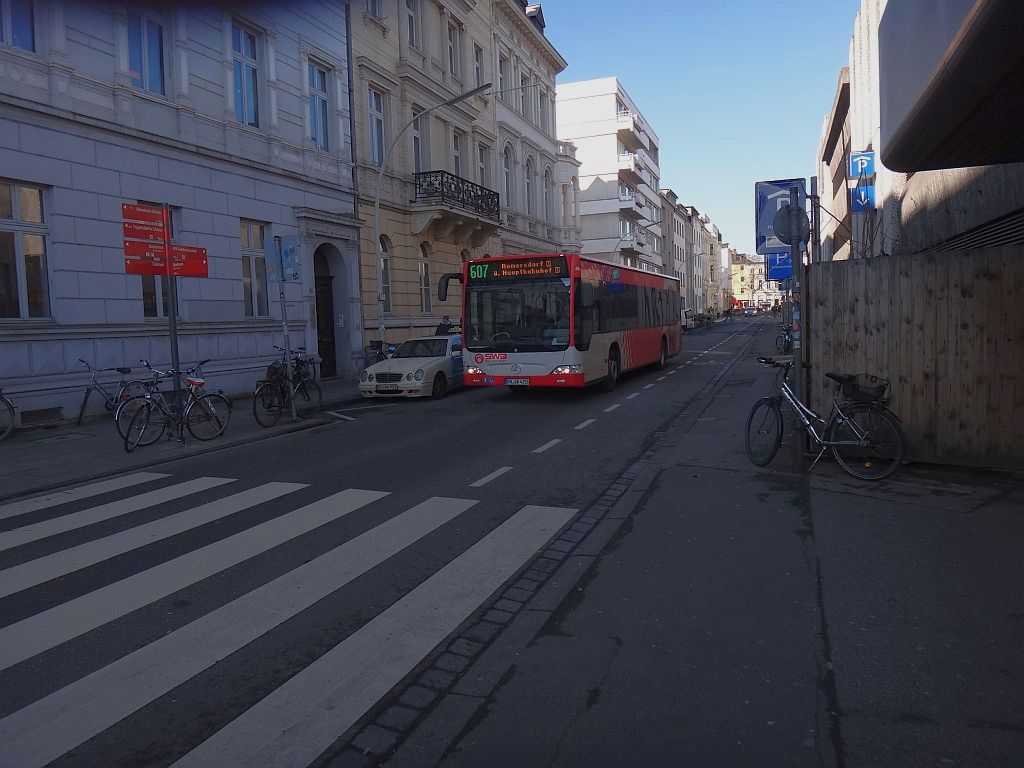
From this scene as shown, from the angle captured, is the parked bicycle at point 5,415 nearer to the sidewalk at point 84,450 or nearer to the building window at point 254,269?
the sidewalk at point 84,450

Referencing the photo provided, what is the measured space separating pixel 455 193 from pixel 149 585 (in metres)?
23.2

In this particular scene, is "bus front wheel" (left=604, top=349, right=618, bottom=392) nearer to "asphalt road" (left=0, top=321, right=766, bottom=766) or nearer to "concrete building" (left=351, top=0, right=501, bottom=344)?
"asphalt road" (left=0, top=321, right=766, bottom=766)

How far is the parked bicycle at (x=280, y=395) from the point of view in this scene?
44.5 ft

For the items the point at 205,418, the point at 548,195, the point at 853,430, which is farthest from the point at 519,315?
the point at 548,195

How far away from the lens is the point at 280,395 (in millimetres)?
14102

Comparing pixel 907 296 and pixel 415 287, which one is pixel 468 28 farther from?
pixel 907 296

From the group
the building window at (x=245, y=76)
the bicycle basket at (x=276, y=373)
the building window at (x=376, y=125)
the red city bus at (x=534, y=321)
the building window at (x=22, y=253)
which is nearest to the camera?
the building window at (x=22, y=253)

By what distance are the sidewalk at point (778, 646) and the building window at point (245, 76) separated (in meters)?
15.6

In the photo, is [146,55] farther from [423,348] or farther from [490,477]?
[490,477]

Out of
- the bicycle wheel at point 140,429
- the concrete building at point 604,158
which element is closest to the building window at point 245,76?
the bicycle wheel at point 140,429

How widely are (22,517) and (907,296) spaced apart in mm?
8892

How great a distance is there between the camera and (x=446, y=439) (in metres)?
11.5

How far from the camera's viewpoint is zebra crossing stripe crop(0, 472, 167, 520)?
25.6ft

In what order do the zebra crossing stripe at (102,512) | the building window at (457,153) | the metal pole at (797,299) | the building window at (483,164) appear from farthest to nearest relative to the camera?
1. the building window at (483,164)
2. the building window at (457,153)
3. the metal pole at (797,299)
4. the zebra crossing stripe at (102,512)
